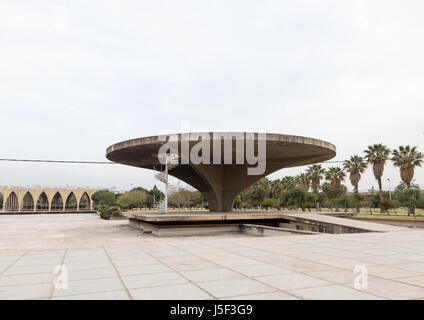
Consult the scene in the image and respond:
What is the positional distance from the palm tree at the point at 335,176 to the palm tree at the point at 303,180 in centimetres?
528

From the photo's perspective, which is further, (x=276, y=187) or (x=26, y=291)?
(x=276, y=187)

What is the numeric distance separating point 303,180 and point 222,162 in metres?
47.8

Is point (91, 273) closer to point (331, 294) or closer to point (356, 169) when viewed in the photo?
point (331, 294)

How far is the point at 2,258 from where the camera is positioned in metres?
8.21

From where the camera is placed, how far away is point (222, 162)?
27.6 metres

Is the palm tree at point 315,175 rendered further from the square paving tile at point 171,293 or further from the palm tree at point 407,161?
the square paving tile at point 171,293

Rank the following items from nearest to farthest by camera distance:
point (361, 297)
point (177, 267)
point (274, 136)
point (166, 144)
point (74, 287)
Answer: point (361, 297) < point (74, 287) < point (177, 267) < point (274, 136) < point (166, 144)

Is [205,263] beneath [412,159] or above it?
beneath

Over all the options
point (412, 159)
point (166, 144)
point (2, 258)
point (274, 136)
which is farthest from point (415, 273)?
point (412, 159)

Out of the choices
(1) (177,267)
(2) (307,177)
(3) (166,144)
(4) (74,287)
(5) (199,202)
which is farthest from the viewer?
(5) (199,202)

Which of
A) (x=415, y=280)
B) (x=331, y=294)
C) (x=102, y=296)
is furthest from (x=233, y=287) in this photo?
(x=415, y=280)

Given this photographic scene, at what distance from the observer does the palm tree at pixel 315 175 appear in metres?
68.0
